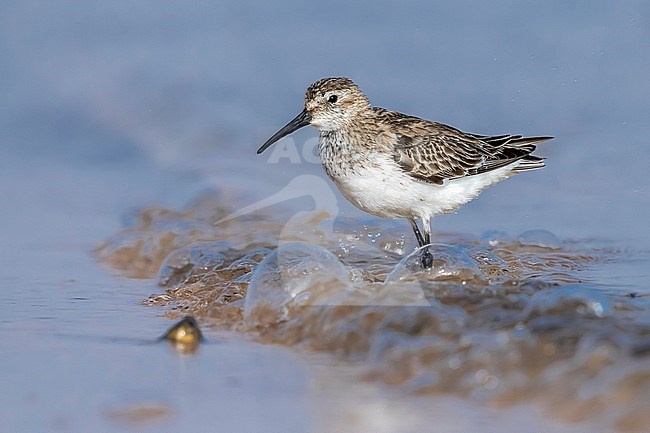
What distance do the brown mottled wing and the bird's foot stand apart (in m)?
0.80

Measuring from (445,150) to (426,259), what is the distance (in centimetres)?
120

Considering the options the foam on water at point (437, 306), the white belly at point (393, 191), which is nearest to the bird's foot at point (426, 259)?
the foam on water at point (437, 306)

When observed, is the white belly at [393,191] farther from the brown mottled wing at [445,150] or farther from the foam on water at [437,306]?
the foam on water at [437,306]

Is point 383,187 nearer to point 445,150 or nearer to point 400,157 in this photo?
point 400,157

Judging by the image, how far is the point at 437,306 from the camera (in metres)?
4.83

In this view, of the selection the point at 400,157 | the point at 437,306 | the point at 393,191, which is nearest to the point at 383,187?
the point at 393,191

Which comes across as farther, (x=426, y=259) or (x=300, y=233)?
(x=300, y=233)

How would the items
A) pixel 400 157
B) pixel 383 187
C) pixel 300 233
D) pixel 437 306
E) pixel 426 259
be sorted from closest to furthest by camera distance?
1. pixel 437 306
2. pixel 426 259
3. pixel 383 187
4. pixel 400 157
5. pixel 300 233

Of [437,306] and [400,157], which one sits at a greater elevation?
[400,157]

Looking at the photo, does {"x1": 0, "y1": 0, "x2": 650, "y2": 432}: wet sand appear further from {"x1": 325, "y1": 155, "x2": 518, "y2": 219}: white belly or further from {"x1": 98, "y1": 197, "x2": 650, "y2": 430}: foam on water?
{"x1": 325, "y1": 155, "x2": 518, "y2": 219}: white belly

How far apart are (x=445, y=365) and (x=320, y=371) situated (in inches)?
21.6

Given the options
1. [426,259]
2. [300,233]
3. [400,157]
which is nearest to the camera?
[426,259]

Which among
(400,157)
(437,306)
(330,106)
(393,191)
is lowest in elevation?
(437,306)

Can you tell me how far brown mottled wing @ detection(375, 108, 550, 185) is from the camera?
651 centimetres
